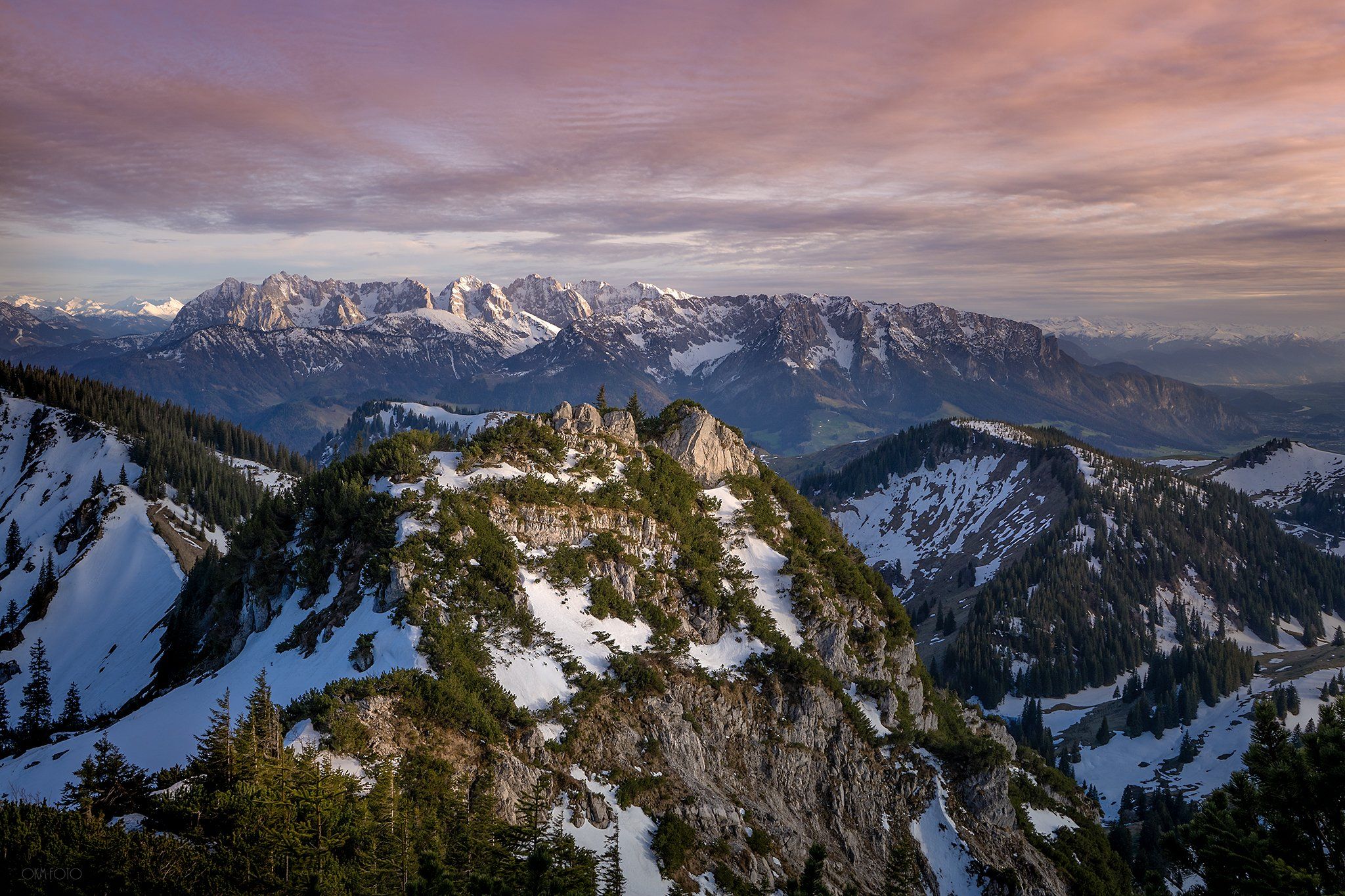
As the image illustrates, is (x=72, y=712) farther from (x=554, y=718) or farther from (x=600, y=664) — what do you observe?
(x=554, y=718)

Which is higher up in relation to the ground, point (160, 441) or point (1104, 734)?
point (160, 441)

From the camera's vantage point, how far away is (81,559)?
354 feet

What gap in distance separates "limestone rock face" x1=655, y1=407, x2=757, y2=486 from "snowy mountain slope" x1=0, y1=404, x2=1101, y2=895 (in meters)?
4.68

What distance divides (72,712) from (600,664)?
208 feet

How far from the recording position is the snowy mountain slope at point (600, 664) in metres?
39.0

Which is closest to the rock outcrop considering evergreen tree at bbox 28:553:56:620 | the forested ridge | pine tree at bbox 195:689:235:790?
pine tree at bbox 195:689:235:790

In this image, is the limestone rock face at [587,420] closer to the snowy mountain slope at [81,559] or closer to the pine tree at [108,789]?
the pine tree at [108,789]

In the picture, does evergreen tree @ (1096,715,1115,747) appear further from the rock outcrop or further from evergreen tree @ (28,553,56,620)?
evergreen tree @ (28,553,56,620)

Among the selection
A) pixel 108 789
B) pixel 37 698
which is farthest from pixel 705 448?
pixel 37 698

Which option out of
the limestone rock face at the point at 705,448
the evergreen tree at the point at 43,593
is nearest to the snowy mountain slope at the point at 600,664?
the limestone rock face at the point at 705,448

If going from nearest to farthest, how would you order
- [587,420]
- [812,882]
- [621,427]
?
1. [812,882]
2. [587,420]
3. [621,427]

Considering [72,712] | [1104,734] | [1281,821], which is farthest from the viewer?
[1104,734]

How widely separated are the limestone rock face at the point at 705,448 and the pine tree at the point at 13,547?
109m

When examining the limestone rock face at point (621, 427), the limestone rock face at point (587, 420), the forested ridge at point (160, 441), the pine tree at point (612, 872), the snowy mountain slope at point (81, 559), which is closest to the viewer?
the pine tree at point (612, 872)
